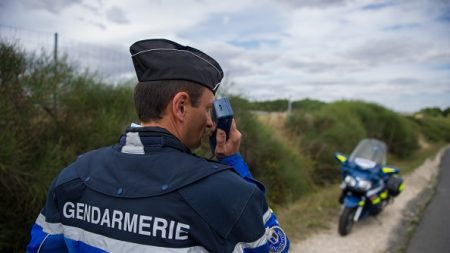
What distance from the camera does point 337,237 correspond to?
5.89 meters

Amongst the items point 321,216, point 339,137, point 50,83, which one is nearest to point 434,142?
point 339,137

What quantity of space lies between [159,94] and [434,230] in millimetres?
6270

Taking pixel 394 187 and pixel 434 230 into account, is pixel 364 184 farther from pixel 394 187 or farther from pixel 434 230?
pixel 434 230

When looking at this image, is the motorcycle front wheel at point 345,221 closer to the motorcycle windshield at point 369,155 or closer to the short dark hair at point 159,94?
the motorcycle windshield at point 369,155

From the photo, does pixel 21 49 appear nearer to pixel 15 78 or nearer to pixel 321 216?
pixel 15 78

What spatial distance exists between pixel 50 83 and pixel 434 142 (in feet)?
120

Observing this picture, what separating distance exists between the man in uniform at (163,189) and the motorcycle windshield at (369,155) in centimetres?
561

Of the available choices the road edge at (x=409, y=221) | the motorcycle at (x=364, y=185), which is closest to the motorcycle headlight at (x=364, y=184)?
the motorcycle at (x=364, y=185)

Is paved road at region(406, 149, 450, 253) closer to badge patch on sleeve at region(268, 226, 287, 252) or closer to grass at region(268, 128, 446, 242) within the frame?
grass at region(268, 128, 446, 242)

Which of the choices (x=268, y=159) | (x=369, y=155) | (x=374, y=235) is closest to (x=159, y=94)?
(x=374, y=235)

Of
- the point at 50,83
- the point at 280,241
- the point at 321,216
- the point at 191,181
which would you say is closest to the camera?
the point at 191,181

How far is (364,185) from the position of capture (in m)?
6.10

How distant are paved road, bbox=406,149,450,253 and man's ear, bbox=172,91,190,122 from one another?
5042 millimetres

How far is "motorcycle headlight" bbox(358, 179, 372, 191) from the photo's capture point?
607 cm
